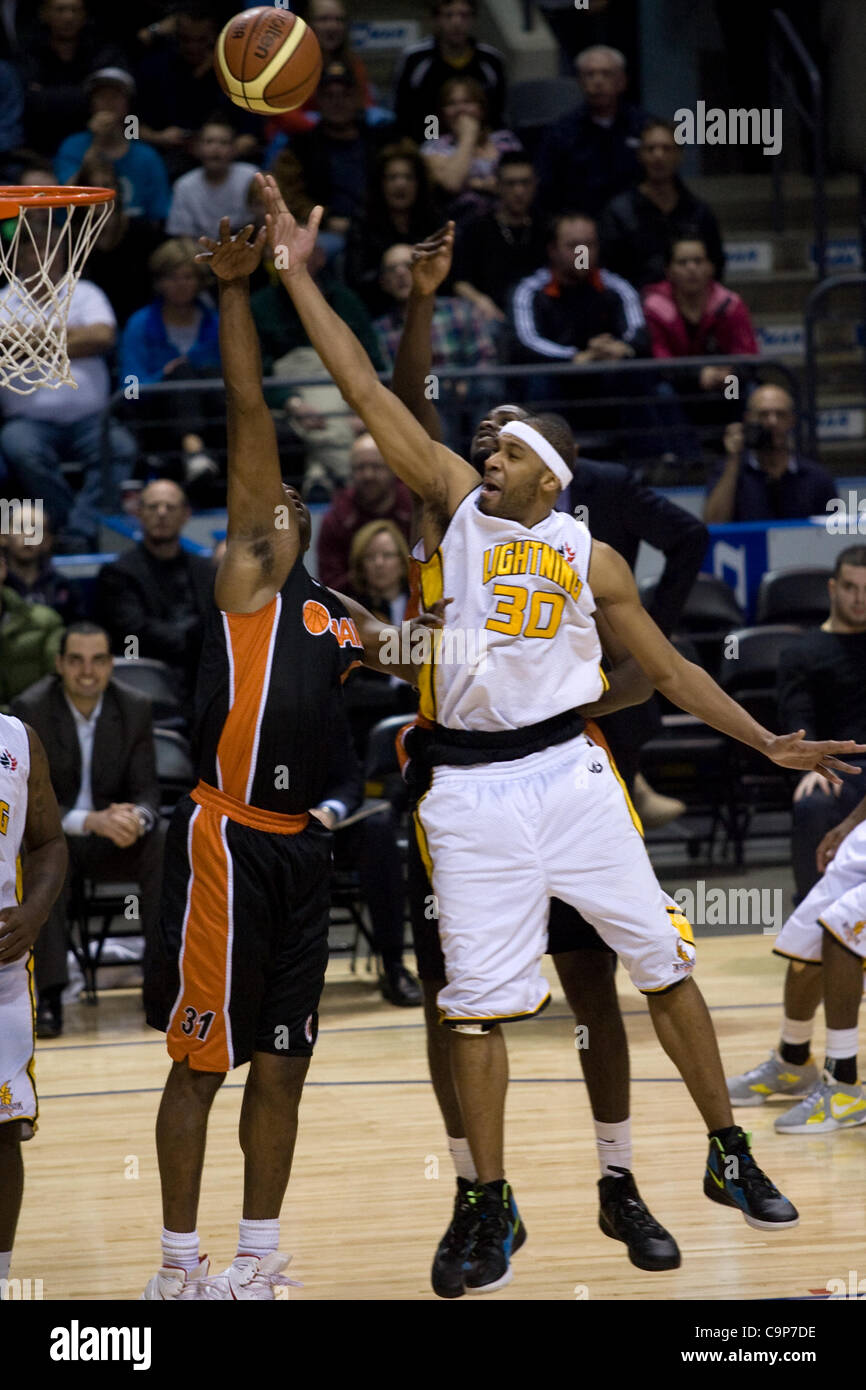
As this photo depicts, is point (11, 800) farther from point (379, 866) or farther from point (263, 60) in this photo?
point (379, 866)

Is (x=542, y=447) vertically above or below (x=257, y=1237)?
above

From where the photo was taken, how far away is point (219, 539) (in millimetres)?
9922

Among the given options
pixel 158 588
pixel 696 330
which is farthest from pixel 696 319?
pixel 158 588

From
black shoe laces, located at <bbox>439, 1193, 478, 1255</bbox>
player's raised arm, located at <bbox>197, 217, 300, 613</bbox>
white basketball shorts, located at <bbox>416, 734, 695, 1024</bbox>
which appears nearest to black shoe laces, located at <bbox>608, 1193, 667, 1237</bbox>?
black shoe laces, located at <bbox>439, 1193, 478, 1255</bbox>

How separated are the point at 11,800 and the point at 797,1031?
3177 millimetres

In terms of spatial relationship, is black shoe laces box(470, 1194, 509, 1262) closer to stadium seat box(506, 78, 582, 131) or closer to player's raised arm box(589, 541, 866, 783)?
player's raised arm box(589, 541, 866, 783)

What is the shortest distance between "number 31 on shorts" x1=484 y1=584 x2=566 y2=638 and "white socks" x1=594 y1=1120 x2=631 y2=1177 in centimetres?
136

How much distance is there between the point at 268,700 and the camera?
186 inches

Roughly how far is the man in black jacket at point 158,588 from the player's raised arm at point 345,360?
479 centimetres

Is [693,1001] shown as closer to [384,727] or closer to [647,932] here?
[647,932]

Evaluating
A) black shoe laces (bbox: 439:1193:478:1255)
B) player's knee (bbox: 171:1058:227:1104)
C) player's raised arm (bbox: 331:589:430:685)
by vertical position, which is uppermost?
player's raised arm (bbox: 331:589:430:685)

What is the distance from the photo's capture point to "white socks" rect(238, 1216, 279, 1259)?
4848 millimetres
